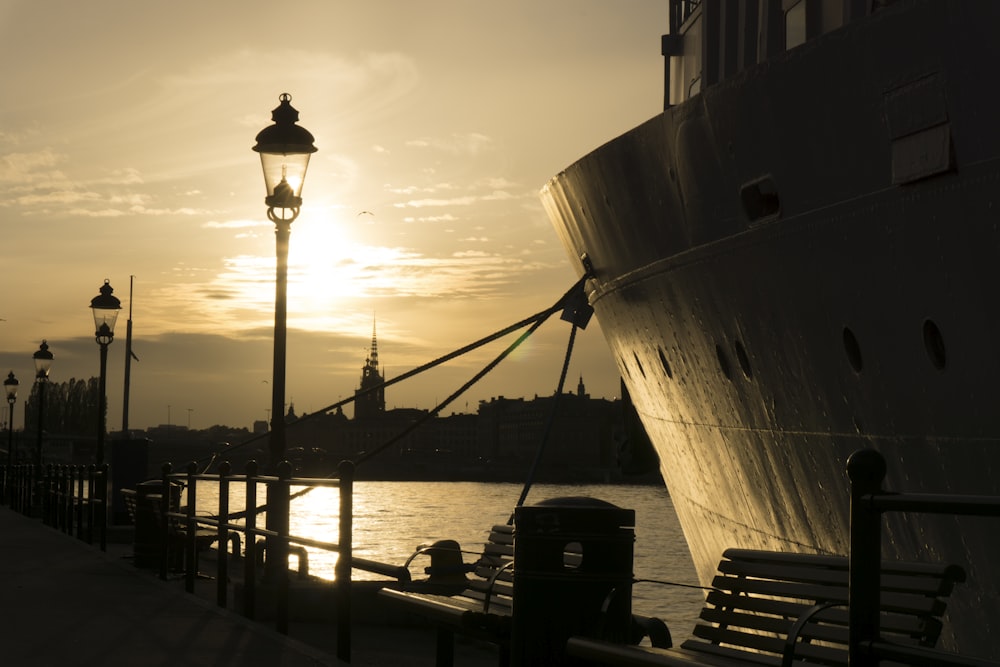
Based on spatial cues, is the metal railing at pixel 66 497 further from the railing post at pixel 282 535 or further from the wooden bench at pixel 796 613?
the wooden bench at pixel 796 613

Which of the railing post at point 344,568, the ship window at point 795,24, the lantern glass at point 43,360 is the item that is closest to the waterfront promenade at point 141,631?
the railing post at point 344,568

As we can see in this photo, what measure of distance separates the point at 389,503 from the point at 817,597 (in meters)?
121

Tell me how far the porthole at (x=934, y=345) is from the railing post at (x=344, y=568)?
3026 millimetres

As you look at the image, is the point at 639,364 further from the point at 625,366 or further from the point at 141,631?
the point at 141,631

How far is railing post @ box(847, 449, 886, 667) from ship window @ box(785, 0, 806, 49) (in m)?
5.46

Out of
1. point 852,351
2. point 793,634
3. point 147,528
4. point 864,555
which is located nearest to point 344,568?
point 852,351

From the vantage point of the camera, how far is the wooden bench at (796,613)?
4090 mm

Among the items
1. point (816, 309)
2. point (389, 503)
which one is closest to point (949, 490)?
point (816, 309)

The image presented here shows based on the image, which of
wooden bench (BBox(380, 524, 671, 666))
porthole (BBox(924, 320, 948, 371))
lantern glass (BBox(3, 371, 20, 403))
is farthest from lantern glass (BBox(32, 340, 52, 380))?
porthole (BBox(924, 320, 948, 371))

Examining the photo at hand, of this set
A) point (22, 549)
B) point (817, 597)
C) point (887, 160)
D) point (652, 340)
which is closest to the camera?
point (817, 597)

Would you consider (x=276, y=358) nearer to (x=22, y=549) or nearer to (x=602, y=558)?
(x=602, y=558)

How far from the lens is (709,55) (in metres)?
10.0

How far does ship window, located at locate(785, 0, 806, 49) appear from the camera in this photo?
27.3 feet

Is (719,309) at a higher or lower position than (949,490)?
higher
